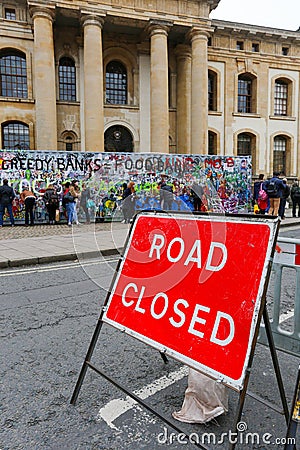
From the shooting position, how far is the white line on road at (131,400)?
8.43 feet

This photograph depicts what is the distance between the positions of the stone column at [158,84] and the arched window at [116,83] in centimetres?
399

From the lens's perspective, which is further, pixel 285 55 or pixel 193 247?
pixel 285 55

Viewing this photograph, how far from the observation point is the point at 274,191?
46.0 ft

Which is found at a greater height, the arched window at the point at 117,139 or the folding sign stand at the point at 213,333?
the arched window at the point at 117,139

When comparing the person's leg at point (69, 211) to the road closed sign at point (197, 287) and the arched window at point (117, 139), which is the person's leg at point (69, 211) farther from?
the arched window at point (117, 139)

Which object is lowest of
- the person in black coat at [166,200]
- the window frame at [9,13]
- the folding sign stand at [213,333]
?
→ the folding sign stand at [213,333]

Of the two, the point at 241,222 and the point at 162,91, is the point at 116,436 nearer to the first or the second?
the point at 241,222

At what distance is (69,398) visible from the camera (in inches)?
110

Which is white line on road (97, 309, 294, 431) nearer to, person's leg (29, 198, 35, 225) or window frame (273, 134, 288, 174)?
person's leg (29, 198, 35, 225)

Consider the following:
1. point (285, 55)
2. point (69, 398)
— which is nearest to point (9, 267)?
point (69, 398)

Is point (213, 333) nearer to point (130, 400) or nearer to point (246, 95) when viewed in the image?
point (130, 400)

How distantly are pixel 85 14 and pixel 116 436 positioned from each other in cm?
2570

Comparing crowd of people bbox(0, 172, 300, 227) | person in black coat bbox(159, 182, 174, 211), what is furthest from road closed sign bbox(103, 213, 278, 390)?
crowd of people bbox(0, 172, 300, 227)

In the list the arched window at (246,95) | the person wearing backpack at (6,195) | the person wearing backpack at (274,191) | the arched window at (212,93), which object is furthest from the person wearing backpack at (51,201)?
the arched window at (246,95)
